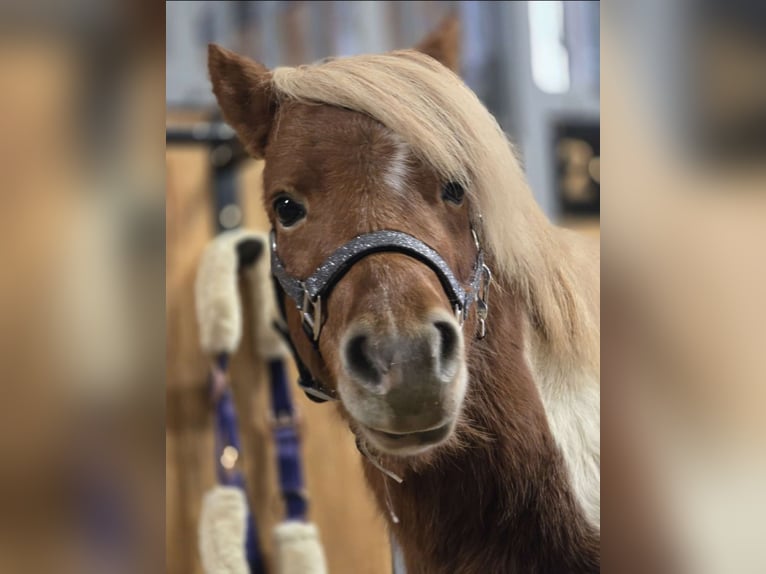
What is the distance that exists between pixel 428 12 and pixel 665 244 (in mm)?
267

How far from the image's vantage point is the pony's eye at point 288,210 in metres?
0.45

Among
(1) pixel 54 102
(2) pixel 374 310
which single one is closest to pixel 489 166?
(2) pixel 374 310

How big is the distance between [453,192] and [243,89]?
161 millimetres

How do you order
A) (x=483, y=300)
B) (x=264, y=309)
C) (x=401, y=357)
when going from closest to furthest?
(x=401, y=357)
(x=483, y=300)
(x=264, y=309)

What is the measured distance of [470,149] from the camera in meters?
0.45

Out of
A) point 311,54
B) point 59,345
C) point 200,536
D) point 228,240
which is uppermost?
point 311,54

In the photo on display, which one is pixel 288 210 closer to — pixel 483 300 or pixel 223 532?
pixel 483 300

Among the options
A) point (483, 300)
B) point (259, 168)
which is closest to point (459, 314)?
point (483, 300)

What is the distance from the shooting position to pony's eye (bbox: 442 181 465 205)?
442 millimetres

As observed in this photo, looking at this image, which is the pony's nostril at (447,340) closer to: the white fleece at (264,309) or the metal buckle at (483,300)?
the metal buckle at (483,300)

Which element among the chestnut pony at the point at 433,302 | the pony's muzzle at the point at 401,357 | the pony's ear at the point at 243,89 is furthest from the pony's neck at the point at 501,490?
the pony's ear at the point at 243,89

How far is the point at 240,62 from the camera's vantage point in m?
0.47

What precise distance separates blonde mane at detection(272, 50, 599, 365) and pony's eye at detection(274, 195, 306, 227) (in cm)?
7

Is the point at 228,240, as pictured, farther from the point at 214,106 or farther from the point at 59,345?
the point at 59,345
